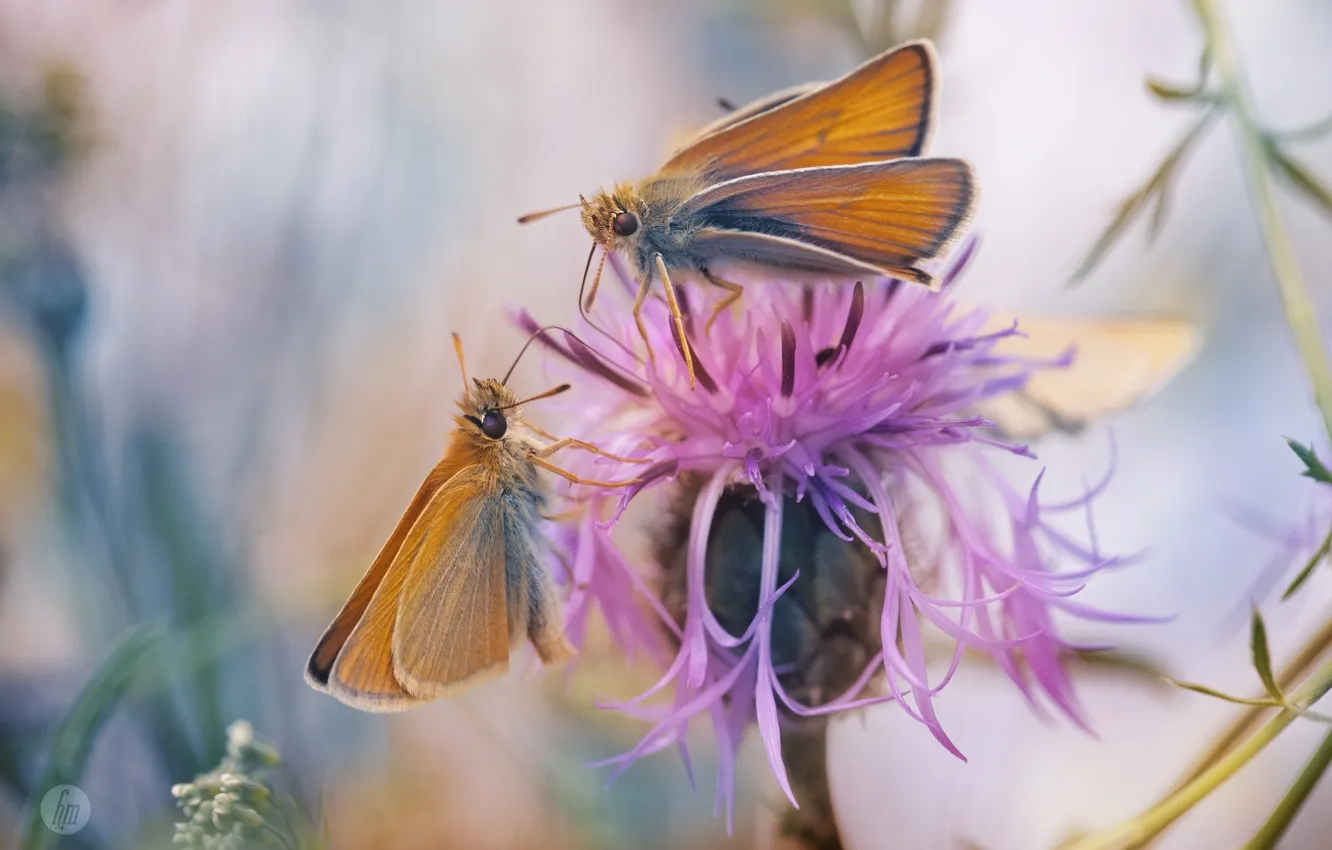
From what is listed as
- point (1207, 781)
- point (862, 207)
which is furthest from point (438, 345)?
point (1207, 781)

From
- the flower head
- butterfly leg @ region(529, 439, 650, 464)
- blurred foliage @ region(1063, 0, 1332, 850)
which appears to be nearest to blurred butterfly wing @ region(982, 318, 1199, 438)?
blurred foliage @ region(1063, 0, 1332, 850)

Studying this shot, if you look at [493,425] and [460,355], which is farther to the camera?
[460,355]

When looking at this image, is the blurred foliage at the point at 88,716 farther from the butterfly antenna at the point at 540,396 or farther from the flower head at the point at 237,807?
the butterfly antenna at the point at 540,396

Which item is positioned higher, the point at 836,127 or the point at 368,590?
the point at 836,127

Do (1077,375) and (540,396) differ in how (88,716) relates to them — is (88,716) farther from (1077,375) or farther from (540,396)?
(1077,375)

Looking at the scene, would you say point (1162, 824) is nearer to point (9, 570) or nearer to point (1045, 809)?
point (1045, 809)

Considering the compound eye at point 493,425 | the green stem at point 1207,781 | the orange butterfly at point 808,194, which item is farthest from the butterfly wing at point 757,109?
the green stem at point 1207,781

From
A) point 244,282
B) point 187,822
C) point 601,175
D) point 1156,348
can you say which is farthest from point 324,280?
point 1156,348
